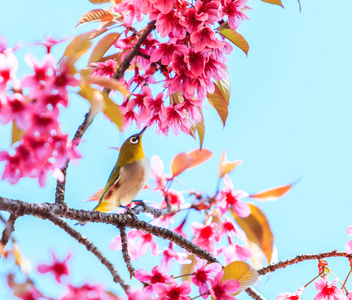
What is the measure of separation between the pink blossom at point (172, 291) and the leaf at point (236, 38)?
0.49m

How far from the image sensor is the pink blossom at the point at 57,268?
0.52 meters

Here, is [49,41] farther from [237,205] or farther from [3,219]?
[237,205]

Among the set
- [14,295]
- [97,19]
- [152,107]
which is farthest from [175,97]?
[14,295]

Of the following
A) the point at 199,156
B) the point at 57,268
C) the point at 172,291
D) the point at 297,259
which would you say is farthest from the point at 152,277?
the point at 199,156

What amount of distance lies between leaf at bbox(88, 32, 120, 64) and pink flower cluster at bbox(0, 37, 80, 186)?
1.55 feet

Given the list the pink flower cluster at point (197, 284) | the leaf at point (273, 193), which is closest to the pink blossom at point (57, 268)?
the pink flower cluster at point (197, 284)

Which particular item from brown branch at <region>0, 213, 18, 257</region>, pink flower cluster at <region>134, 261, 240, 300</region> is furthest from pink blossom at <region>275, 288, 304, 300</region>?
brown branch at <region>0, 213, 18, 257</region>

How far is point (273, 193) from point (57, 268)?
89 cm

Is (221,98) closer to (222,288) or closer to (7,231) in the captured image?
(222,288)

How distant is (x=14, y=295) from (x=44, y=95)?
0.22 metres

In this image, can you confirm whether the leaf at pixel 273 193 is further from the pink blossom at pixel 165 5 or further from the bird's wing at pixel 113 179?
the pink blossom at pixel 165 5

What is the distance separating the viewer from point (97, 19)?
1.02 m

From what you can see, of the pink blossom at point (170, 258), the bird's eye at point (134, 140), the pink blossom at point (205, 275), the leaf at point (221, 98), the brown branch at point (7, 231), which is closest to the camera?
the brown branch at point (7, 231)

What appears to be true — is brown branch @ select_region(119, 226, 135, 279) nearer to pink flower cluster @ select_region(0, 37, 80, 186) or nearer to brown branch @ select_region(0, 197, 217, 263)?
brown branch @ select_region(0, 197, 217, 263)
